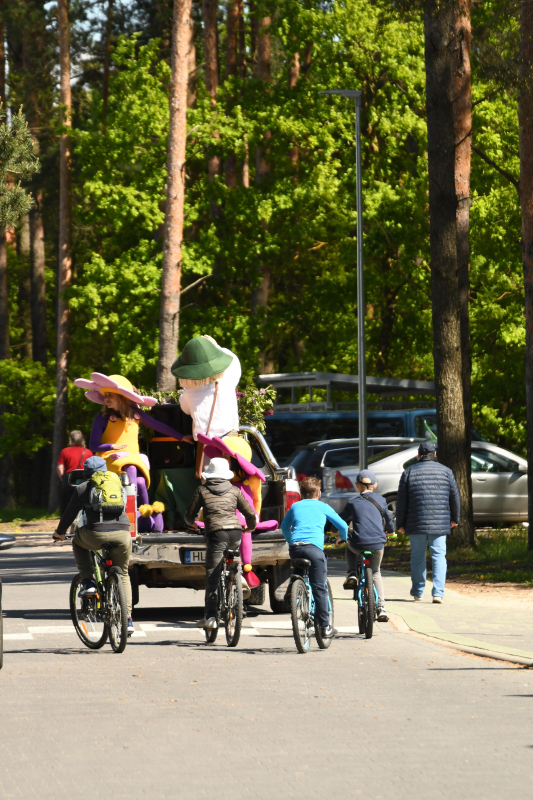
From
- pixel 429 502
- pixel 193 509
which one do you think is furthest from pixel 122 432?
pixel 429 502

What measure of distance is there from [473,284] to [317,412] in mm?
5935

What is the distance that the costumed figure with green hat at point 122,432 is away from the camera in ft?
38.7

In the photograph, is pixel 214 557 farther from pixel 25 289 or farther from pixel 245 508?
pixel 25 289

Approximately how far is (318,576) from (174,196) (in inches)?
740

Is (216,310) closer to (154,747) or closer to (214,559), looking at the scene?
(214,559)

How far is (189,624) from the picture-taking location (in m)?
12.4

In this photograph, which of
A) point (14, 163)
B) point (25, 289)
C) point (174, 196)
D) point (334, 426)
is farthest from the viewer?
point (25, 289)

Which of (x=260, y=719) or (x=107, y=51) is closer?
(x=260, y=719)

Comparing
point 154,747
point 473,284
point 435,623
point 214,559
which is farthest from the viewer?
point 473,284

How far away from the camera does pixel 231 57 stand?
36281 mm

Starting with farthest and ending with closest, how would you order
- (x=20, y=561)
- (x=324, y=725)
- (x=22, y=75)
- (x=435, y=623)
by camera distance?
(x=22, y=75), (x=20, y=561), (x=435, y=623), (x=324, y=725)

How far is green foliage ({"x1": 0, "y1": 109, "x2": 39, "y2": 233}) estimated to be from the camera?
21016mm

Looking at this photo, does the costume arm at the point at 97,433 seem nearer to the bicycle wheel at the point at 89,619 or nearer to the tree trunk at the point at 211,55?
the bicycle wheel at the point at 89,619

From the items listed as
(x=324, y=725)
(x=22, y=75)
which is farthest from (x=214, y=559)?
(x=22, y=75)
